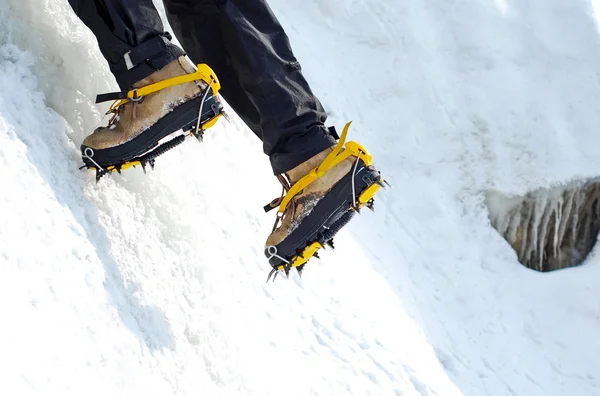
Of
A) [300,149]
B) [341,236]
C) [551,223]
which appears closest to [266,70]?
[300,149]

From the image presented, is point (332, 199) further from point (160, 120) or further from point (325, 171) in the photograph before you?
point (160, 120)

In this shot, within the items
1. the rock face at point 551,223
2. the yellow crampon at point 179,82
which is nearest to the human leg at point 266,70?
the yellow crampon at point 179,82

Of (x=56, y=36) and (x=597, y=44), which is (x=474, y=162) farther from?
(x=56, y=36)

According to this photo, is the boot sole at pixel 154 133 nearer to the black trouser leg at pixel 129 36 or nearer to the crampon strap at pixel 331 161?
the black trouser leg at pixel 129 36

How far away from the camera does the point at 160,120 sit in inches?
66.4

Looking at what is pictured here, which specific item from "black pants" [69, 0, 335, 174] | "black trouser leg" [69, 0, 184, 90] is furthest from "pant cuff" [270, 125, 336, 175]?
"black trouser leg" [69, 0, 184, 90]

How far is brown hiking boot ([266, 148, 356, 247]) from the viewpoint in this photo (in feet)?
5.67

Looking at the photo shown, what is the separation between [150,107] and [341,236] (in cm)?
153

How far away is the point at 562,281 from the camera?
3789mm

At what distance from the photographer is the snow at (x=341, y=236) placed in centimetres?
152

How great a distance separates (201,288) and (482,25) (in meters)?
3.00

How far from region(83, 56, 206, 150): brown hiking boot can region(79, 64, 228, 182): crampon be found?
0.01m

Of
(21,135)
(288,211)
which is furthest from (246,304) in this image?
(21,135)

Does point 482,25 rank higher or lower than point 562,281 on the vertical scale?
higher
